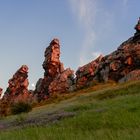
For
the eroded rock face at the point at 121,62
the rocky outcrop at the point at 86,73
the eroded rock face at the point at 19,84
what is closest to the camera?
the eroded rock face at the point at 121,62

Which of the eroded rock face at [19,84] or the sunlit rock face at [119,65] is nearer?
the sunlit rock face at [119,65]

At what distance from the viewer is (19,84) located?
13812cm

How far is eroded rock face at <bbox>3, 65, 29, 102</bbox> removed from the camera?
456 ft

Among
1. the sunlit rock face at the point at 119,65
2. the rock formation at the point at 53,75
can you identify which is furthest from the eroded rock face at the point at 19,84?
the sunlit rock face at the point at 119,65

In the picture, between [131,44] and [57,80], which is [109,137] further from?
[57,80]

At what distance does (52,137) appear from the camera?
13523 mm

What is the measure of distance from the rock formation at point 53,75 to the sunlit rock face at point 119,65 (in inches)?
374

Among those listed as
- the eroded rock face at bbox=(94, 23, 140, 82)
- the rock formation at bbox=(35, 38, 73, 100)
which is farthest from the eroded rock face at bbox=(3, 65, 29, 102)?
the eroded rock face at bbox=(94, 23, 140, 82)

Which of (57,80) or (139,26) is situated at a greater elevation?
(139,26)

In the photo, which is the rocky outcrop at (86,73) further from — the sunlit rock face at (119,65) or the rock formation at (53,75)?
the rock formation at (53,75)

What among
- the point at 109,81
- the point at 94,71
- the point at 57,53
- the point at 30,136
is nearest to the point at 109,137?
the point at 30,136

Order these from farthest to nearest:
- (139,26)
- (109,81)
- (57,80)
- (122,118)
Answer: (57,80) → (139,26) → (109,81) → (122,118)

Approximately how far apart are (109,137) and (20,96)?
124438 millimetres

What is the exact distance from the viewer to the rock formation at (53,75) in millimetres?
118688
